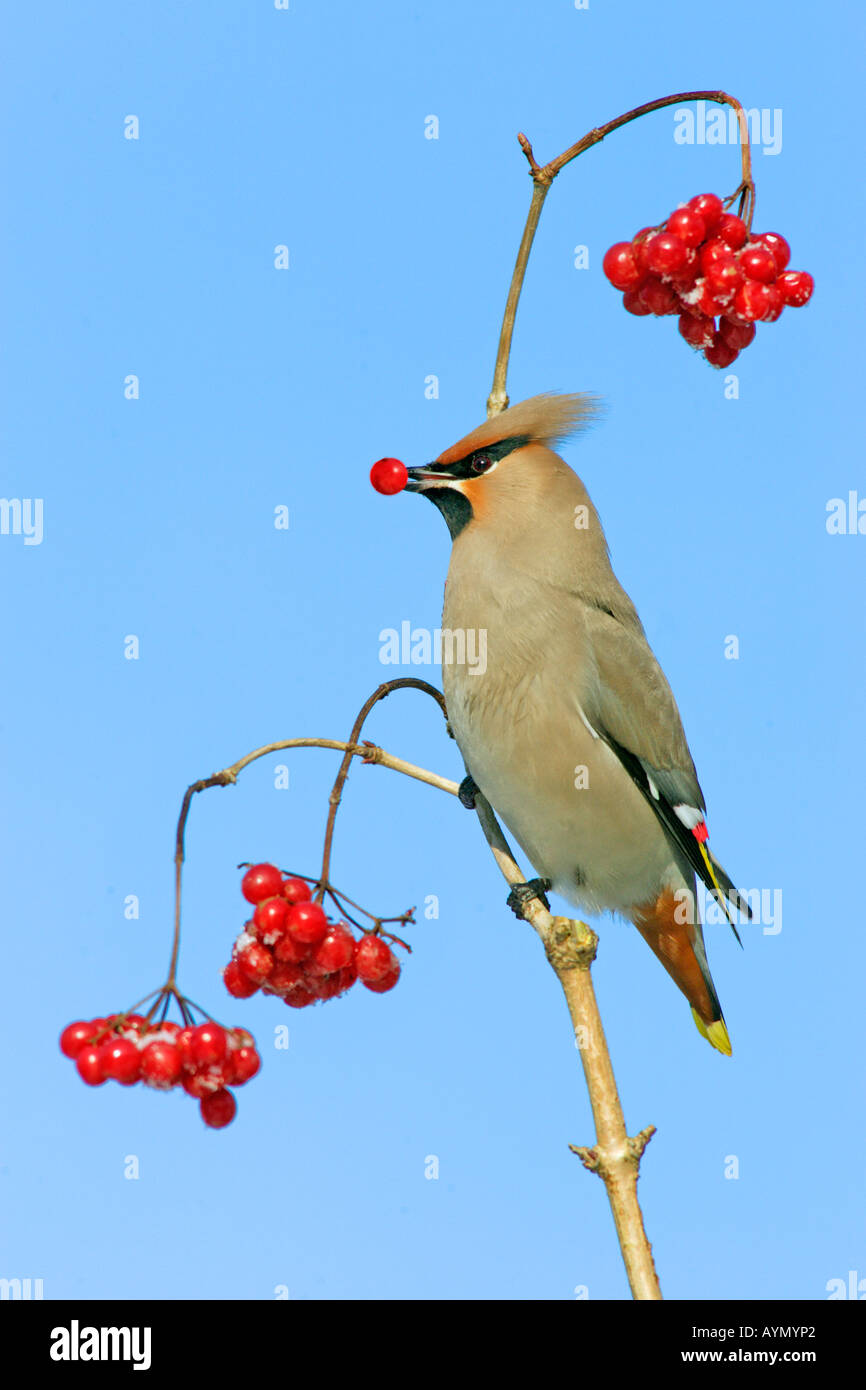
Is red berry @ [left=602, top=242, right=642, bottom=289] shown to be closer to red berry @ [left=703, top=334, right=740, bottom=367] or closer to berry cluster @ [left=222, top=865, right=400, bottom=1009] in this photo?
red berry @ [left=703, top=334, right=740, bottom=367]

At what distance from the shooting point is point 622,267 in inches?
113

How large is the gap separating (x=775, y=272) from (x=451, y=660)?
4.62 feet

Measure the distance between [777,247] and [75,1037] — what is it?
76.5 inches

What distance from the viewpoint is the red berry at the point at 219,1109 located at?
2529 mm

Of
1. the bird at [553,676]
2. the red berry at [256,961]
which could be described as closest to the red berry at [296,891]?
the red berry at [256,961]

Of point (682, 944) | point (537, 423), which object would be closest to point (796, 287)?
point (537, 423)

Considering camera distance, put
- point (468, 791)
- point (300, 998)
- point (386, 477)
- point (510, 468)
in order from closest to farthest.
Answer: point (300, 998)
point (386, 477)
point (468, 791)
point (510, 468)

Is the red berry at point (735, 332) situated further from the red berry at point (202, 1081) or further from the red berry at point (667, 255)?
the red berry at point (202, 1081)

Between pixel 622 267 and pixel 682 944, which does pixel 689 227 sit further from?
pixel 682 944

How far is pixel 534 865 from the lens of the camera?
13.7 ft

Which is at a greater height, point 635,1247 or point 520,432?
point 520,432

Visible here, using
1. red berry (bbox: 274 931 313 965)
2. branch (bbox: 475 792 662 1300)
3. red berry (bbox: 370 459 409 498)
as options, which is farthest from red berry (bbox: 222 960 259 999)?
red berry (bbox: 370 459 409 498)
